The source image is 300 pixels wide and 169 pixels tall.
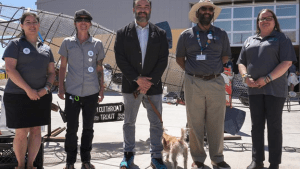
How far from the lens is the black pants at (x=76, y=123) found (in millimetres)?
3961

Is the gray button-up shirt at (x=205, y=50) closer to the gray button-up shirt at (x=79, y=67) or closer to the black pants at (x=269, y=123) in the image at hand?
the black pants at (x=269, y=123)

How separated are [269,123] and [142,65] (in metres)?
1.85

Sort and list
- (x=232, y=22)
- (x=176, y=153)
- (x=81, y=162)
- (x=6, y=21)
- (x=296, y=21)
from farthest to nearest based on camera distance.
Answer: (x=232, y=22), (x=296, y=21), (x=6, y=21), (x=81, y=162), (x=176, y=153)

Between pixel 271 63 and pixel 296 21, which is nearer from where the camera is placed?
pixel 271 63

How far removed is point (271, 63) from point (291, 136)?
3210 mm

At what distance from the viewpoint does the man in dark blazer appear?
3977 mm

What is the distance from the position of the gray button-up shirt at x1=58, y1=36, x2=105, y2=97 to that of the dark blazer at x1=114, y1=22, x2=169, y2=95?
0.40m

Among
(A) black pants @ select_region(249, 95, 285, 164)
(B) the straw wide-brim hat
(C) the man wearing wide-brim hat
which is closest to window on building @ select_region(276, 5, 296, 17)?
(B) the straw wide-brim hat

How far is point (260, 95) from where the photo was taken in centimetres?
404

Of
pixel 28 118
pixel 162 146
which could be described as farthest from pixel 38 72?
pixel 162 146

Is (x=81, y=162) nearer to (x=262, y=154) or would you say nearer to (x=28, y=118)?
(x=28, y=118)

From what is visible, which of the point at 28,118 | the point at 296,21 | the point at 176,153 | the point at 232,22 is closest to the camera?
the point at 28,118

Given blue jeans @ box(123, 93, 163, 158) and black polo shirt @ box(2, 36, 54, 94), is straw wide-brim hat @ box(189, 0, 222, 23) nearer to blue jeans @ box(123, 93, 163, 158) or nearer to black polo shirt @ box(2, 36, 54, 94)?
blue jeans @ box(123, 93, 163, 158)

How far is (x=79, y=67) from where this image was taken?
4.04m
